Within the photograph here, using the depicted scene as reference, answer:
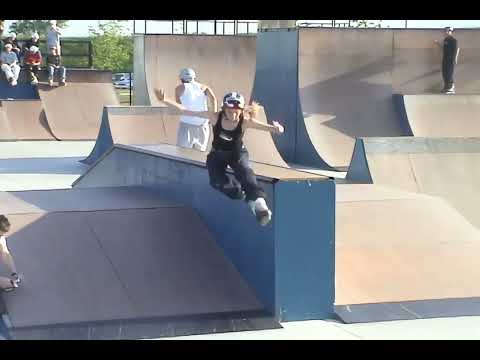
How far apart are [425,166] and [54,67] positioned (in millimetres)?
14132

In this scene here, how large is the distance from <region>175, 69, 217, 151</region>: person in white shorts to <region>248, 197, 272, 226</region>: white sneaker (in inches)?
133

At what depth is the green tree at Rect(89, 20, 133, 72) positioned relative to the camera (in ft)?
202

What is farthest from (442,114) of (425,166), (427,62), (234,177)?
(234,177)

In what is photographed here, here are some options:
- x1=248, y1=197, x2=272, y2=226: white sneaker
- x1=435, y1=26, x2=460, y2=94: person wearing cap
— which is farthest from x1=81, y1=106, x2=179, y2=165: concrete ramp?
x1=248, y1=197, x2=272, y2=226: white sneaker

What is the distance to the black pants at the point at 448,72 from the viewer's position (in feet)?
59.2

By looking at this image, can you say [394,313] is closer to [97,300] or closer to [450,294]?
[450,294]

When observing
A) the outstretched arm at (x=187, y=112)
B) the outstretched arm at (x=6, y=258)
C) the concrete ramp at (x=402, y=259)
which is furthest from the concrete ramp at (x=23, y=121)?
the outstretched arm at (x=6, y=258)

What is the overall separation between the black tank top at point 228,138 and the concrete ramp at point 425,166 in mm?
4075

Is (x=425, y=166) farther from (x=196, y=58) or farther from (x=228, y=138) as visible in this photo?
(x=196, y=58)

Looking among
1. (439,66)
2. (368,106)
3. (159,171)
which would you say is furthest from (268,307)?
(439,66)

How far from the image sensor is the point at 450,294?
685cm

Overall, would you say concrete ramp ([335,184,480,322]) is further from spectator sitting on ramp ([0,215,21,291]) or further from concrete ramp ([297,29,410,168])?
concrete ramp ([297,29,410,168])

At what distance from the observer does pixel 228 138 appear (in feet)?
21.8
